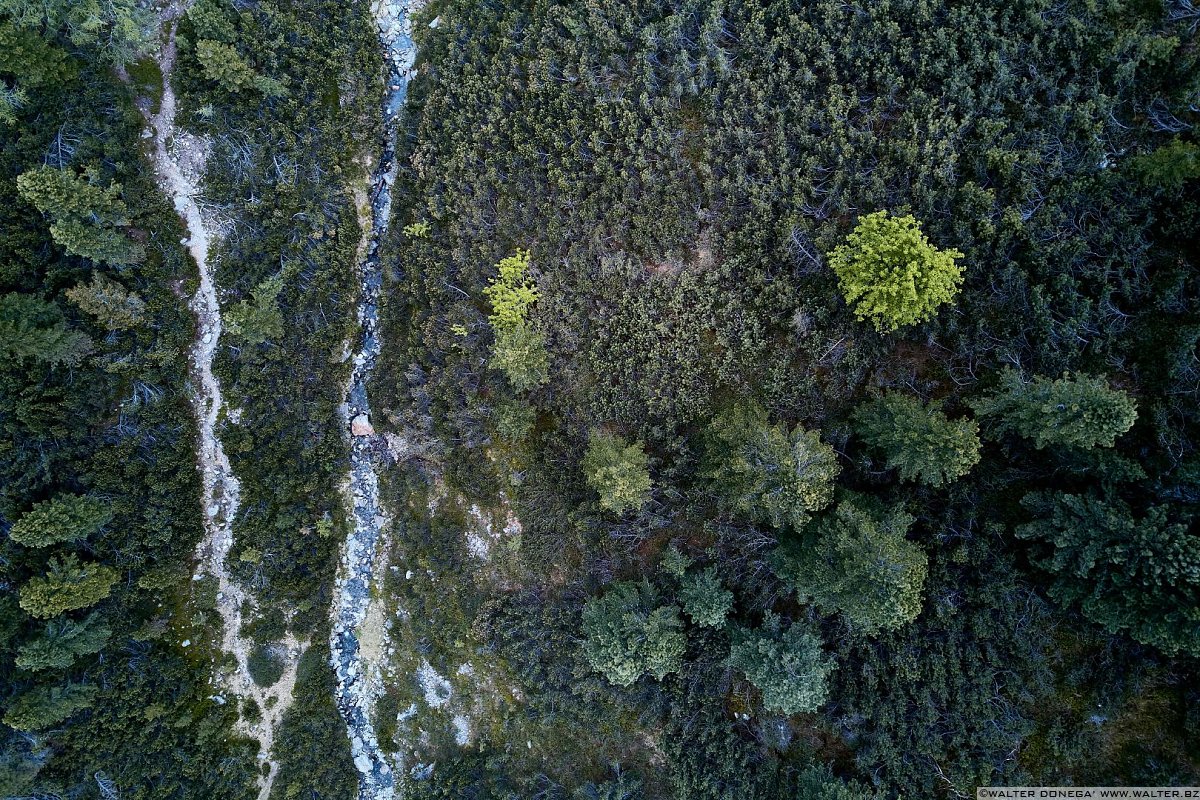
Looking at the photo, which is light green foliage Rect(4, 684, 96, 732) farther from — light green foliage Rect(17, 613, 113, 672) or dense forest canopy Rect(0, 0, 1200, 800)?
light green foliage Rect(17, 613, 113, 672)

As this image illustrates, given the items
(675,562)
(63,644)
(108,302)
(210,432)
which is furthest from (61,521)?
(675,562)

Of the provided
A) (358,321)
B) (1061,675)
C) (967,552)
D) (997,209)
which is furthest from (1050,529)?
(358,321)

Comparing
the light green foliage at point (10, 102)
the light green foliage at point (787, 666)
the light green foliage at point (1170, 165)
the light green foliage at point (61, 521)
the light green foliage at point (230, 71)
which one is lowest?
the light green foliage at point (787, 666)

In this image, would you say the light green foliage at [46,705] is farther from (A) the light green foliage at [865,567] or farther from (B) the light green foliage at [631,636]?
(A) the light green foliage at [865,567]

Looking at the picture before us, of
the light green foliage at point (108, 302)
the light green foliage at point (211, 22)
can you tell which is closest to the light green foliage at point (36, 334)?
the light green foliage at point (108, 302)

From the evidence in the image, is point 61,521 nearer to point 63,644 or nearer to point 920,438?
point 63,644

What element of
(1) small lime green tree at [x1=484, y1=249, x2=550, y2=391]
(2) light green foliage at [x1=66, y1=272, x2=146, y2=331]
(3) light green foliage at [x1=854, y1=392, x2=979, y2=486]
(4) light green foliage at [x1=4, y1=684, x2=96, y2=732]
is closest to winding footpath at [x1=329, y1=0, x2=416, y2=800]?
(1) small lime green tree at [x1=484, y1=249, x2=550, y2=391]
